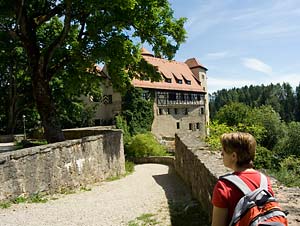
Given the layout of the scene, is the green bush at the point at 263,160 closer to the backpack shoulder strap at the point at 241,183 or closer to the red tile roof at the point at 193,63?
the backpack shoulder strap at the point at 241,183

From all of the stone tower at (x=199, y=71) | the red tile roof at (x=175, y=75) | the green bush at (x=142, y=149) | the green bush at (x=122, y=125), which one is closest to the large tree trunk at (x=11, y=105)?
the green bush at (x=122, y=125)

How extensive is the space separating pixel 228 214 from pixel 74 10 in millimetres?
13740

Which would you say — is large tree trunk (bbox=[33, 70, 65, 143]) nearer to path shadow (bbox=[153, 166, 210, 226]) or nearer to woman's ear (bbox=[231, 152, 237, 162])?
path shadow (bbox=[153, 166, 210, 226])

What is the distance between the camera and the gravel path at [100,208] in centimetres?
719

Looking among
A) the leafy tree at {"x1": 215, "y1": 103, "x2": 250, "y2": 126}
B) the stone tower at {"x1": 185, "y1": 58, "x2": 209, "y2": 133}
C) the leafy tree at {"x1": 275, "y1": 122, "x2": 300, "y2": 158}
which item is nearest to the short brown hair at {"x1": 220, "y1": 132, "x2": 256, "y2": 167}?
the leafy tree at {"x1": 275, "y1": 122, "x2": 300, "y2": 158}

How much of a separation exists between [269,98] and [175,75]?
73.4m

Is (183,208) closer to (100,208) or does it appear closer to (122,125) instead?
(100,208)

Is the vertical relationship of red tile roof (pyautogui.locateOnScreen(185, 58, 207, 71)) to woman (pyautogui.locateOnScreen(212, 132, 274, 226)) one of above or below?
above

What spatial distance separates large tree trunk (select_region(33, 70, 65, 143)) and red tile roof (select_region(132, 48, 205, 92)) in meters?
28.1

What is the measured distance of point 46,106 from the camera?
14.8 metres

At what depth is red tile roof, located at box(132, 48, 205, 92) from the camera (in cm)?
4569

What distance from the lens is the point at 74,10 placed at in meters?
14.4

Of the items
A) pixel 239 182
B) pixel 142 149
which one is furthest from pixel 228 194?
pixel 142 149

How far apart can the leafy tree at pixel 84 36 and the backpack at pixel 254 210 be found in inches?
463
